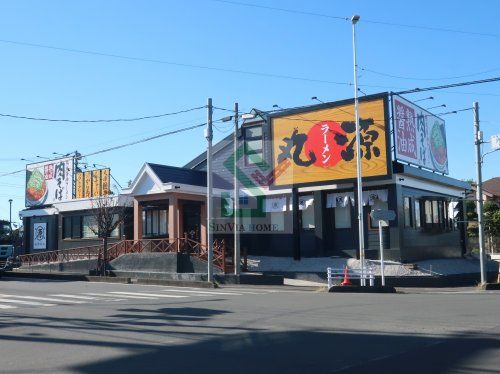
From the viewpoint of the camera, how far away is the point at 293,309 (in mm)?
14664

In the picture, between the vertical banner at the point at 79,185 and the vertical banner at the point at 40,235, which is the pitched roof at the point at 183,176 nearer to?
the vertical banner at the point at 79,185

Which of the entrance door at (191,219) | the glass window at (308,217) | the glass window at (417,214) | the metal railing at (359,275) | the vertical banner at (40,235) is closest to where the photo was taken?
the metal railing at (359,275)

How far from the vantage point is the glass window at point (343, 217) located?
29391mm

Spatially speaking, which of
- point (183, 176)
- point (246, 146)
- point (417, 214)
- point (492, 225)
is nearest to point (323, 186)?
point (417, 214)

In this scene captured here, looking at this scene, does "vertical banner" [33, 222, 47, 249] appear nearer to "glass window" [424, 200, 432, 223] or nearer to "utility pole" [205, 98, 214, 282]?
"utility pole" [205, 98, 214, 282]

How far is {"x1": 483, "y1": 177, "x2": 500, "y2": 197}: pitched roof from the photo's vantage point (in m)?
69.3

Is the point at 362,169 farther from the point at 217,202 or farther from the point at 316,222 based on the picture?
the point at 217,202

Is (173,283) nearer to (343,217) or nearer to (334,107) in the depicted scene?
(343,217)

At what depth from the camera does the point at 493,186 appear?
71.5 meters

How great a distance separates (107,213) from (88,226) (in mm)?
5467

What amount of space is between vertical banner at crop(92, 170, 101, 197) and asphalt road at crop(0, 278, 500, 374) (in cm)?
2536

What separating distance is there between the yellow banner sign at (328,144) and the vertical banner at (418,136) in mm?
1171

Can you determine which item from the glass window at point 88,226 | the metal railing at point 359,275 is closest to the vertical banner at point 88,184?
the glass window at point 88,226

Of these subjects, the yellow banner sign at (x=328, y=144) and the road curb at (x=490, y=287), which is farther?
the yellow banner sign at (x=328, y=144)
